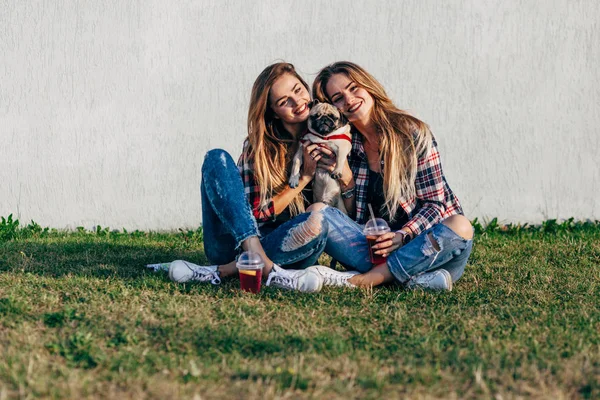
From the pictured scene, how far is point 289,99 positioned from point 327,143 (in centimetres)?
35

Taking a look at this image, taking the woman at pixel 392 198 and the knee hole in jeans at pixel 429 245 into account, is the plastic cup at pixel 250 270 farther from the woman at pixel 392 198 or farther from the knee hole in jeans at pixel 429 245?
the knee hole in jeans at pixel 429 245

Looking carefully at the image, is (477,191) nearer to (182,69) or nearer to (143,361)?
(182,69)

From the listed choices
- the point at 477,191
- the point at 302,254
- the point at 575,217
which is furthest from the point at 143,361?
the point at 575,217

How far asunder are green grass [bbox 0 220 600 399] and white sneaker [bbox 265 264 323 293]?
7cm

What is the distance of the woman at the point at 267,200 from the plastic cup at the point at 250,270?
82 mm

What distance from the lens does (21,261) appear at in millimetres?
4543

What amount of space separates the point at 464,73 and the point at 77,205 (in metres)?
3.34

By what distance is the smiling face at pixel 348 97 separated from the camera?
4.01 metres

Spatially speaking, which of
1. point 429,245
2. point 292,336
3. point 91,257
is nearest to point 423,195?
point 429,245

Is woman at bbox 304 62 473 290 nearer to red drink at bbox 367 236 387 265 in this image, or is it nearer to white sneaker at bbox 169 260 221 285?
red drink at bbox 367 236 387 265

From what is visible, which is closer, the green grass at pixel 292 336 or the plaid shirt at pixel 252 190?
the green grass at pixel 292 336

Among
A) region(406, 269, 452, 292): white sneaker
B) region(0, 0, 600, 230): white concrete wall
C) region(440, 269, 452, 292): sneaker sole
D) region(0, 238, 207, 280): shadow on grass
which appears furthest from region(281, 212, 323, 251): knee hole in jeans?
region(0, 0, 600, 230): white concrete wall

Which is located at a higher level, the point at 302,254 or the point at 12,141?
the point at 12,141

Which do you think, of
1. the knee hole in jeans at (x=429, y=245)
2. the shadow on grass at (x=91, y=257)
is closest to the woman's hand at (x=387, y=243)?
the knee hole in jeans at (x=429, y=245)
